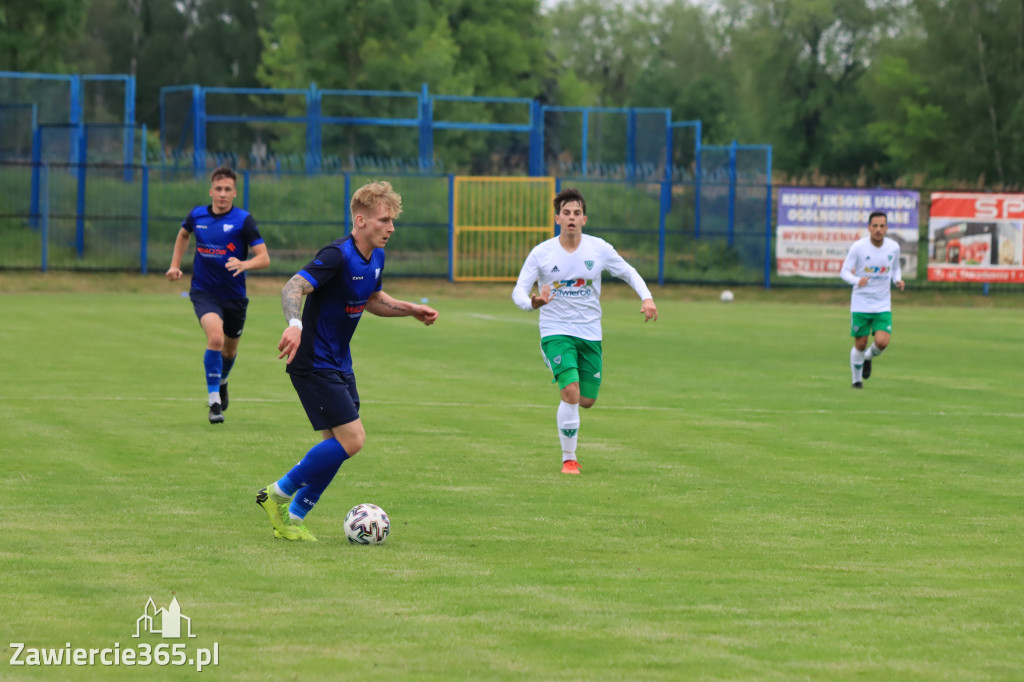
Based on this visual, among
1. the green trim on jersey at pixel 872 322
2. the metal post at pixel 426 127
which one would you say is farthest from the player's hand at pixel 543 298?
the metal post at pixel 426 127

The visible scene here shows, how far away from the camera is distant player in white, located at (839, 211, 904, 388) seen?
18.2 m

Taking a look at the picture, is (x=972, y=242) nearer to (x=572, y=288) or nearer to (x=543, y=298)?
(x=572, y=288)

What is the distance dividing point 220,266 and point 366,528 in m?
6.28

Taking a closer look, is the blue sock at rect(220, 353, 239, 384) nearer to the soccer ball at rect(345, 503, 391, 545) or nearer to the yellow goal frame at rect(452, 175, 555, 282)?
the soccer ball at rect(345, 503, 391, 545)

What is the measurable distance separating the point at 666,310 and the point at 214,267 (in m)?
19.9

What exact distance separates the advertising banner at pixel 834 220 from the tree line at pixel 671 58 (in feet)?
62.1

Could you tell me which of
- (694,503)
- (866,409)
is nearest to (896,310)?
(866,409)

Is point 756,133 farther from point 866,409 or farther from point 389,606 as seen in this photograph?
point 389,606

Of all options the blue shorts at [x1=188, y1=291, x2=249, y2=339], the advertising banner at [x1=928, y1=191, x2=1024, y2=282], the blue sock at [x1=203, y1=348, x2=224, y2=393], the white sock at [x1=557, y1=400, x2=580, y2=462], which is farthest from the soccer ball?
the advertising banner at [x1=928, y1=191, x2=1024, y2=282]

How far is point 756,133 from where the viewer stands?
291 feet

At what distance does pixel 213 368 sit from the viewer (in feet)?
44.3

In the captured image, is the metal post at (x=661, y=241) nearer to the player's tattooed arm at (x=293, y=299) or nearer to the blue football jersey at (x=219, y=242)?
the blue football jersey at (x=219, y=242)

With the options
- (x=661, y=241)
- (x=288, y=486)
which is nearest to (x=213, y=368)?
(x=288, y=486)

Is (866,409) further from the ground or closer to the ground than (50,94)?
closer to the ground
